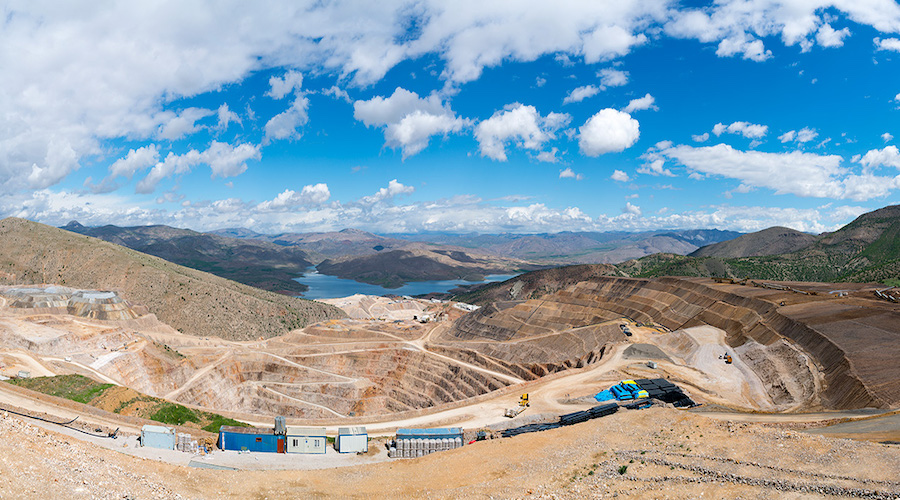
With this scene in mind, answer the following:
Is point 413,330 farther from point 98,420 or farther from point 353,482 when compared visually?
point 353,482

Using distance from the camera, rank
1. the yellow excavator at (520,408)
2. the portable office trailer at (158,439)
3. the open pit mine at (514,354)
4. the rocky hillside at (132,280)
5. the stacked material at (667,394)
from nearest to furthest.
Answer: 1. the portable office trailer at (158,439)
2. the stacked material at (667,394)
3. the yellow excavator at (520,408)
4. the open pit mine at (514,354)
5. the rocky hillside at (132,280)

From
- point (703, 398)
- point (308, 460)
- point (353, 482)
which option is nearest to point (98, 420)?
point (308, 460)

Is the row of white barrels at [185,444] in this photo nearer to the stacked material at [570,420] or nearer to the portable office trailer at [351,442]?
the portable office trailer at [351,442]

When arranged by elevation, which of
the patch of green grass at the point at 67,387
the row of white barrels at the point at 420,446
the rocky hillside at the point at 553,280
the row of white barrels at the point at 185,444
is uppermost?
the rocky hillside at the point at 553,280

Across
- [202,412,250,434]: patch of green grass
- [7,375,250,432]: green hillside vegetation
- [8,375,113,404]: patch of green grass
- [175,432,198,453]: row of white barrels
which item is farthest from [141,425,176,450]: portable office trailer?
[8,375,113,404]: patch of green grass

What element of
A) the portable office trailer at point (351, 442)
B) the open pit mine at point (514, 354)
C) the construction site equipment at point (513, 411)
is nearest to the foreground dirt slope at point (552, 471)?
the portable office trailer at point (351, 442)

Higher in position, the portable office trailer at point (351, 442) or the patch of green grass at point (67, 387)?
the patch of green grass at point (67, 387)
